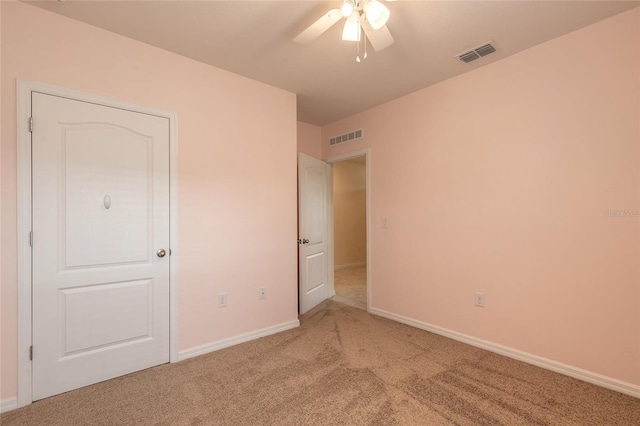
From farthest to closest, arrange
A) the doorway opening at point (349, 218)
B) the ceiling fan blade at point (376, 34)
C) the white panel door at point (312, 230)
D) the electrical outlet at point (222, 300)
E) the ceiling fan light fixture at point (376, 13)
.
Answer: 1. the doorway opening at point (349, 218)
2. the white panel door at point (312, 230)
3. the electrical outlet at point (222, 300)
4. the ceiling fan blade at point (376, 34)
5. the ceiling fan light fixture at point (376, 13)

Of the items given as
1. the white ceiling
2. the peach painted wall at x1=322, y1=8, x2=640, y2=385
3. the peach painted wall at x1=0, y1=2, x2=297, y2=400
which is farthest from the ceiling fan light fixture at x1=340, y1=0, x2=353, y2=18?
the peach painted wall at x1=322, y1=8, x2=640, y2=385

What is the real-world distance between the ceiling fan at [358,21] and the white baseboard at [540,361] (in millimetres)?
2665

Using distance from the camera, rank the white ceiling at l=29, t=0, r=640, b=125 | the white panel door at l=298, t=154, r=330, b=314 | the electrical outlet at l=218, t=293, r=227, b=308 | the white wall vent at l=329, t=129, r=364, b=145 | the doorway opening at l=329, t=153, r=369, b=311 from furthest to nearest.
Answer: the doorway opening at l=329, t=153, r=369, b=311
the white wall vent at l=329, t=129, r=364, b=145
the white panel door at l=298, t=154, r=330, b=314
the electrical outlet at l=218, t=293, r=227, b=308
the white ceiling at l=29, t=0, r=640, b=125

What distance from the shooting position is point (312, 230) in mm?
3951

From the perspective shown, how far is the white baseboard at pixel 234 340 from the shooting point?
8.39 ft

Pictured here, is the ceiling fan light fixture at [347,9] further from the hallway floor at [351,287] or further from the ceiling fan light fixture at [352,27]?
the hallway floor at [351,287]

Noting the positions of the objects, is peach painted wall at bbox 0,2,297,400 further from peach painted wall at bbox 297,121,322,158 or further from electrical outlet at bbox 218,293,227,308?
peach painted wall at bbox 297,121,322,158

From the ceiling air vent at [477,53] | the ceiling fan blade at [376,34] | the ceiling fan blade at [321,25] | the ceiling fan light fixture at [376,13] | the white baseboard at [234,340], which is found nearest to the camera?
the ceiling fan light fixture at [376,13]

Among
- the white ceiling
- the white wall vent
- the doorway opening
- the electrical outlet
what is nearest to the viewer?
the white ceiling

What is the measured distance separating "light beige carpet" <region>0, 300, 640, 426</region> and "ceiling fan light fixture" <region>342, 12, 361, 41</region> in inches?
91.0

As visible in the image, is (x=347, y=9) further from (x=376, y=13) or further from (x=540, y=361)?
(x=540, y=361)

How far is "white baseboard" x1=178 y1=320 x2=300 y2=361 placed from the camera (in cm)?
256

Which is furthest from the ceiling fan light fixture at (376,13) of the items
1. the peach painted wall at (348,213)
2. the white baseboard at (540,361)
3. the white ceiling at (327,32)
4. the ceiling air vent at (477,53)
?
the peach painted wall at (348,213)

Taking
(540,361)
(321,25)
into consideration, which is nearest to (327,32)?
(321,25)
